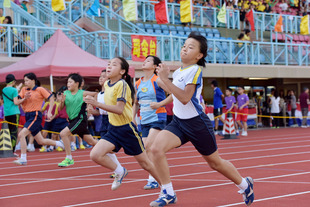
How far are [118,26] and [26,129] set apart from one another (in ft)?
46.2

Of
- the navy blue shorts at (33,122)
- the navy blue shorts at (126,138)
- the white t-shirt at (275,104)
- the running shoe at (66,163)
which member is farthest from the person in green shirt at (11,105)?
the white t-shirt at (275,104)

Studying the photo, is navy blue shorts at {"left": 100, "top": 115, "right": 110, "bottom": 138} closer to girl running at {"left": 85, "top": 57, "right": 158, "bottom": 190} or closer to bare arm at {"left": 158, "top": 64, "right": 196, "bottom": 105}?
girl running at {"left": 85, "top": 57, "right": 158, "bottom": 190}

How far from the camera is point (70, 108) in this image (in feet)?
32.2

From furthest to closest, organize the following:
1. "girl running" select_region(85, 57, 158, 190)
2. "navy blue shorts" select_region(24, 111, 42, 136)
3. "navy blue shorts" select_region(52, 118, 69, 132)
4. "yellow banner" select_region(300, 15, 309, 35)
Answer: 1. "yellow banner" select_region(300, 15, 309, 35)
2. "navy blue shorts" select_region(52, 118, 69, 132)
3. "navy blue shorts" select_region(24, 111, 42, 136)
4. "girl running" select_region(85, 57, 158, 190)

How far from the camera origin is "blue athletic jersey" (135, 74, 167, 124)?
7707mm

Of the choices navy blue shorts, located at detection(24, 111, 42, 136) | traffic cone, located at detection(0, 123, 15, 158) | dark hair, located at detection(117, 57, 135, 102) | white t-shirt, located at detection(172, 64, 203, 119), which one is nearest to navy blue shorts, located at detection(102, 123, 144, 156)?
dark hair, located at detection(117, 57, 135, 102)

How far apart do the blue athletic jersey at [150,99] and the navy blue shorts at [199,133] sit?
2.02m

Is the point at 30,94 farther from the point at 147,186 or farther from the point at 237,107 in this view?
the point at 237,107

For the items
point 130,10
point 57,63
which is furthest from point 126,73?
point 130,10

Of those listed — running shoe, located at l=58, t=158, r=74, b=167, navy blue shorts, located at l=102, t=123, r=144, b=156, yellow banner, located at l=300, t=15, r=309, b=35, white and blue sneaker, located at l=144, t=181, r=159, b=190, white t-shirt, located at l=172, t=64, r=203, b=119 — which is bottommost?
running shoe, located at l=58, t=158, r=74, b=167

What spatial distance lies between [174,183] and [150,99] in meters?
1.30

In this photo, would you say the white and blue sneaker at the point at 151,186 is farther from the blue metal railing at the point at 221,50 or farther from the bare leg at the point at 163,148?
the blue metal railing at the point at 221,50

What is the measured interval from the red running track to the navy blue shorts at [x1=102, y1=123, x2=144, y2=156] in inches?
23.9

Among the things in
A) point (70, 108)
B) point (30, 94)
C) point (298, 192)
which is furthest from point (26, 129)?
point (298, 192)
